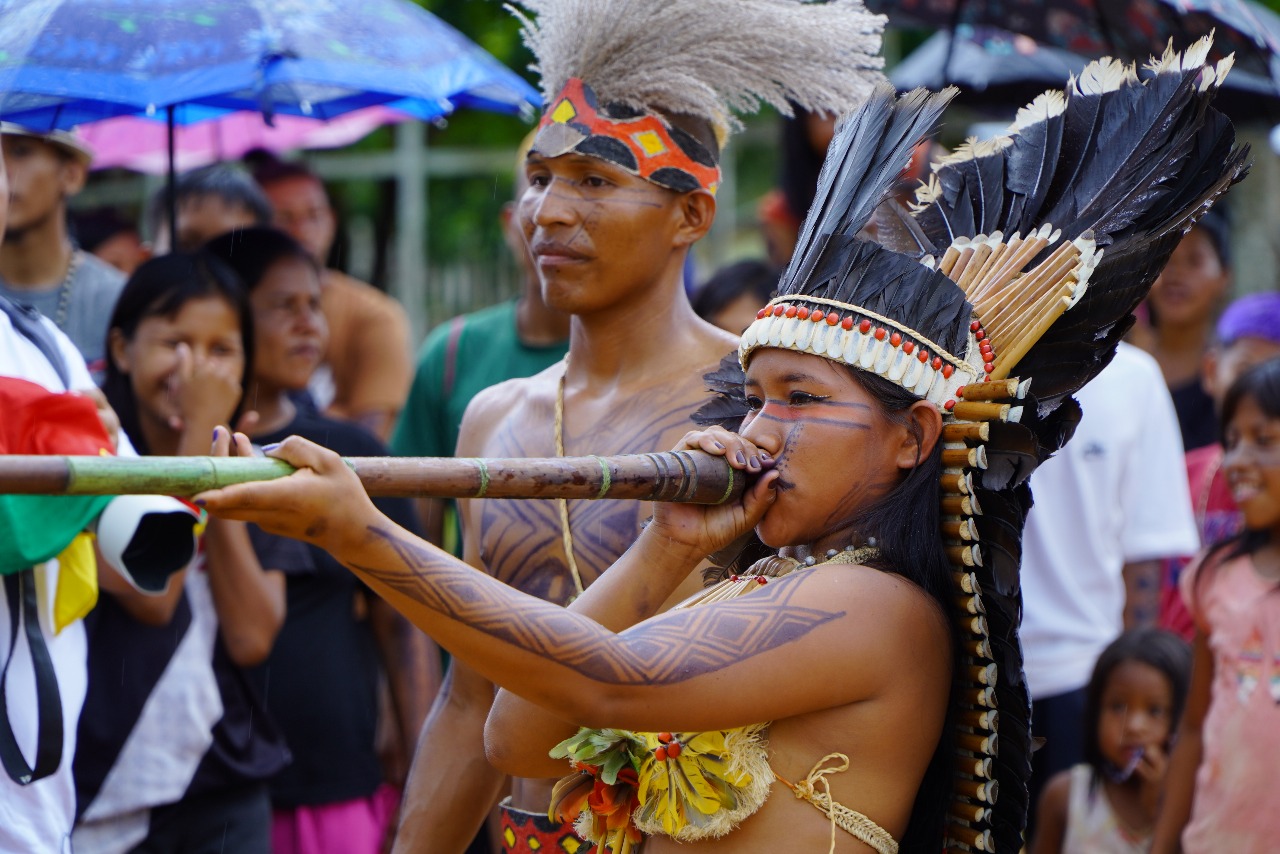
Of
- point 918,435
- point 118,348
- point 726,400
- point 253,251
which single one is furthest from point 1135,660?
point 118,348

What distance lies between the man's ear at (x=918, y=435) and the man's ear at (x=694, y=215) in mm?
1078

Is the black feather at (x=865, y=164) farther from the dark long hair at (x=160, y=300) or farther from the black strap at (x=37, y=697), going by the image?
the dark long hair at (x=160, y=300)

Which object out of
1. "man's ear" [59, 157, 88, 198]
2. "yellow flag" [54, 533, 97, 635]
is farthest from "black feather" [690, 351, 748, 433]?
"man's ear" [59, 157, 88, 198]

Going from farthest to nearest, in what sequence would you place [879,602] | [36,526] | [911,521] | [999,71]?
[999,71]
[36,526]
[911,521]
[879,602]

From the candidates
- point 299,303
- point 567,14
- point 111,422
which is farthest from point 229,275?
point 567,14

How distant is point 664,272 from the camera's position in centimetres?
382

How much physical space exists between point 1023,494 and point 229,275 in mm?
2848

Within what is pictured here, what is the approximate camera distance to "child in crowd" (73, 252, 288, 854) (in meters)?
4.40

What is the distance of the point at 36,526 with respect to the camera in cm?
335

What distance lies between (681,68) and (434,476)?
1.70 meters

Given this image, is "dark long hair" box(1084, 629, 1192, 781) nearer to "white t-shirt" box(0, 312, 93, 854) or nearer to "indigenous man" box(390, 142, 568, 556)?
"indigenous man" box(390, 142, 568, 556)

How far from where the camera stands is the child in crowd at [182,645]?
14.4 ft

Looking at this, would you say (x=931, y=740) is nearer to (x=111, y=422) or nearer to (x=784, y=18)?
(x=784, y=18)

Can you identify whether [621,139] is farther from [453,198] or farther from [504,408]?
[453,198]
